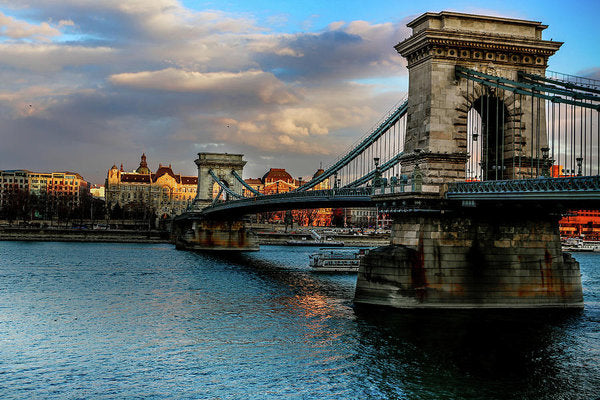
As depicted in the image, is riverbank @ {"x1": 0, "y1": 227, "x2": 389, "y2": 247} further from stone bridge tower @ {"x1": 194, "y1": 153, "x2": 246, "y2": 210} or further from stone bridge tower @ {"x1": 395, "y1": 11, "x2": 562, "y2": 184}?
stone bridge tower @ {"x1": 395, "y1": 11, "x2": 562, "y2": 184}

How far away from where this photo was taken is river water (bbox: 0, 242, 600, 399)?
68.8 ft

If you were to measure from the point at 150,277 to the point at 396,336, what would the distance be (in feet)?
97.3

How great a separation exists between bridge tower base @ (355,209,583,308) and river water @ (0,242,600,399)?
3.03 feet

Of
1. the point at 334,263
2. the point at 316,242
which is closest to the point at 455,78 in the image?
the point at 334,263

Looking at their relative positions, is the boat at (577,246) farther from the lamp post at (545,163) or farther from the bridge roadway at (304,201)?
the lamp post at (545,163)

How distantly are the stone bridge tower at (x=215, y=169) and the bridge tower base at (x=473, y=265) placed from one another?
7942cm

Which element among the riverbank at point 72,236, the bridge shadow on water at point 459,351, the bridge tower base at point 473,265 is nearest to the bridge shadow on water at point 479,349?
the bridge shadow on water at point 459,351

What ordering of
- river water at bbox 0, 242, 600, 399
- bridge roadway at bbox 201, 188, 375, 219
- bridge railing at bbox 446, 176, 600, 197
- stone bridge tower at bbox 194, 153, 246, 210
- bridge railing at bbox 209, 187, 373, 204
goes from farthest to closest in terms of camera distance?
stone bridge tower at bbox 194, 153, 246, 210 → bridge roadway at bbox 201, 188, 375, 219 → bridge railing at bbox 209, 187, 373, 204 → bridge railing at bbox 446, 176, 600, 197 → river water at bbox 0, 242, 600, 399

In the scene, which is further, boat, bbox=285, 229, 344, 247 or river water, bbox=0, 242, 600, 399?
boat, bbox=285, 229, 344, 247

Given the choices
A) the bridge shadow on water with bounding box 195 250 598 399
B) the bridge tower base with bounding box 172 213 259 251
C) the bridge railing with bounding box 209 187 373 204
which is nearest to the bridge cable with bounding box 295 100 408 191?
the bridge railing with bounding box 209 187 373 204

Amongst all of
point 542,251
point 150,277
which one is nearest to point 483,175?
point 542,251

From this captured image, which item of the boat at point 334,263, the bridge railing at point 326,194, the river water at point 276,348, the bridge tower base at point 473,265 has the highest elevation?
the bridge railing at point 326,194

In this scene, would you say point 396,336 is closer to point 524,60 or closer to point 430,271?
point 430,271

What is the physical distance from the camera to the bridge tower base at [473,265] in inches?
1271
